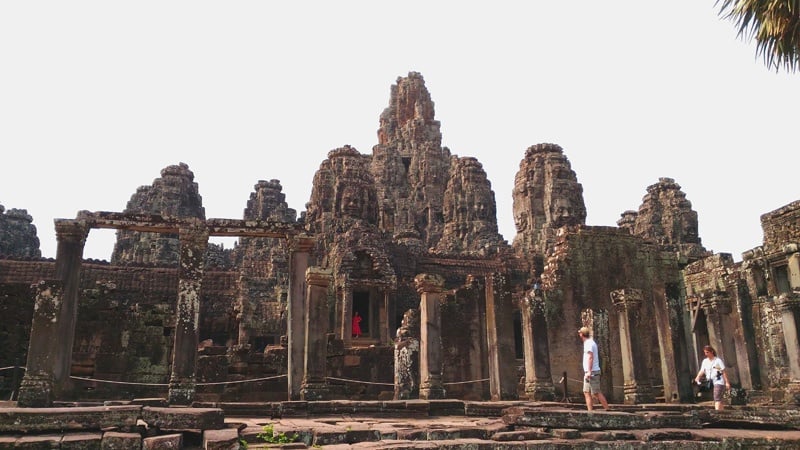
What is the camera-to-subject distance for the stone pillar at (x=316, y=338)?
1273cm

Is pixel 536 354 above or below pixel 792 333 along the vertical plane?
below

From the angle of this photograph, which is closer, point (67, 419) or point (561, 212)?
point (67, 419)

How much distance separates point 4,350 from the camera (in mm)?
14961

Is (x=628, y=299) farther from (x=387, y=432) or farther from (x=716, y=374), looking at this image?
(x=387, y=432)

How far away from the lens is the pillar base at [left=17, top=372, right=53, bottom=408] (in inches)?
450

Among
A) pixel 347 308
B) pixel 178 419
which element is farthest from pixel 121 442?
pixel 347 308

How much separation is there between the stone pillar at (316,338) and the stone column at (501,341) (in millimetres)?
4068

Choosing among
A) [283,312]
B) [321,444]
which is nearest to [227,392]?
[321,444]

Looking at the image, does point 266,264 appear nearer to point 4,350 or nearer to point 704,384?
point 4,350

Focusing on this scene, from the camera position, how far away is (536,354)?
599 inches

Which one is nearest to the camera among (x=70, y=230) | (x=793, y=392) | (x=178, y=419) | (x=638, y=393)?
(x=178, y=419)

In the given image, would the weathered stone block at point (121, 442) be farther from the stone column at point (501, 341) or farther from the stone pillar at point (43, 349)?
the stone column at point (501, 341)

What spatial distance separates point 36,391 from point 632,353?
12.3m

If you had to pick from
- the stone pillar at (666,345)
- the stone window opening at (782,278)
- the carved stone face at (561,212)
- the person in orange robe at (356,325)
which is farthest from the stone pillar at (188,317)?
the carved stone face at (561,212)
